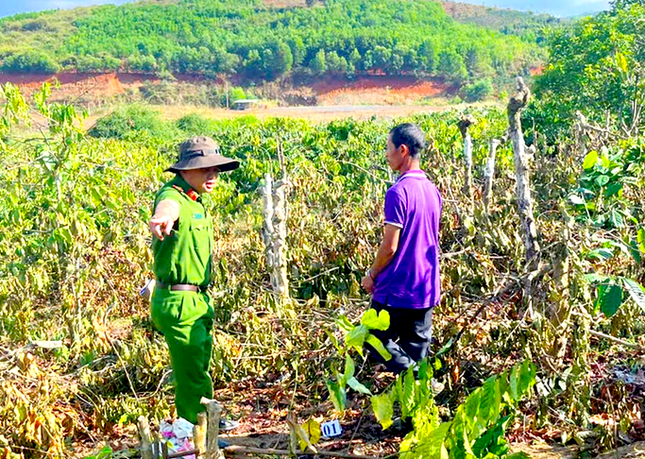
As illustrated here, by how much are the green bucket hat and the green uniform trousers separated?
512 mm

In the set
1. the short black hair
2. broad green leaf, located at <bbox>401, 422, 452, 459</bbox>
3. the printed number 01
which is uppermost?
the short black hair

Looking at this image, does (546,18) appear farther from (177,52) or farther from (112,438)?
(112,438)

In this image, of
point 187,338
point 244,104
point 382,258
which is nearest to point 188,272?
point 187,338

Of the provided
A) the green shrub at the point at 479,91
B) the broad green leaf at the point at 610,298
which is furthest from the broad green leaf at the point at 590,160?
the green shrub at the point at 479,91

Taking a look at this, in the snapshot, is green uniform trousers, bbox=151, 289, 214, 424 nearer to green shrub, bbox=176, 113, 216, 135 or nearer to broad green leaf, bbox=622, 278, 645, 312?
broad green leaf, bbox=622, 278, 645, 312

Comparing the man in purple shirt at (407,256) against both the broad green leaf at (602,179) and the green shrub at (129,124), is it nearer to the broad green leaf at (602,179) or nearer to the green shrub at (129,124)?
the broad green leaf at (602,179)

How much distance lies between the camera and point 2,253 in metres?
4.63

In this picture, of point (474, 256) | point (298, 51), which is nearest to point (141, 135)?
point (474, 256)

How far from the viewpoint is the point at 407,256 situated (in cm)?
274

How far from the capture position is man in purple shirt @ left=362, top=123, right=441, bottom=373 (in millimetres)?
2678

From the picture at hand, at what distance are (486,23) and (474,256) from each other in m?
89.9

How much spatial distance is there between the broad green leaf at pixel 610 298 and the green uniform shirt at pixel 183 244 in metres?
1.52

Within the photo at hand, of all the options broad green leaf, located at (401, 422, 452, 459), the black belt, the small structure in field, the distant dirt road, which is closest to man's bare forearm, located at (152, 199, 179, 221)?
the black belt

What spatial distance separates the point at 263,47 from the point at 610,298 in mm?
59510
